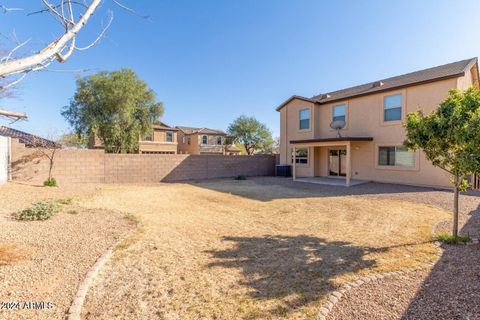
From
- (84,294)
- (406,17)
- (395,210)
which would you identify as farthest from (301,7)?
(84,294)

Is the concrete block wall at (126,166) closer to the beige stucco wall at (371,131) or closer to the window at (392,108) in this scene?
the beige stucco wall at (371,131)

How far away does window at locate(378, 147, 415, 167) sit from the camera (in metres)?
13.8

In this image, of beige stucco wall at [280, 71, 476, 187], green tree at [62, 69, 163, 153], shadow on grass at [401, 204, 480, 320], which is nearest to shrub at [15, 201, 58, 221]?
shadow on grass at [401, 204, 480, 320]

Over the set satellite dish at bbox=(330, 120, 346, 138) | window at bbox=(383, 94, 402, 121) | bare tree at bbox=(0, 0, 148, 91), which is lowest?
bare tree at bbox=(0, 0, 148, 91)

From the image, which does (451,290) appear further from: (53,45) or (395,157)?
(395,157)

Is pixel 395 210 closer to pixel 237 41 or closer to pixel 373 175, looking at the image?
pixel 373 175

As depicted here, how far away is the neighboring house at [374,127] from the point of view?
1296 cm

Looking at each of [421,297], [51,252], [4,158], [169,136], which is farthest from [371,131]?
[169,136]

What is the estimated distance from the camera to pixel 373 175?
1551 centimetres

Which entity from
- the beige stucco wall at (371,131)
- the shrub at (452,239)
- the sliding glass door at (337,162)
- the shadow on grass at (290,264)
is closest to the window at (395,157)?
the beige stucco wall at (371,131)

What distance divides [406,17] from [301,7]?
190 inches

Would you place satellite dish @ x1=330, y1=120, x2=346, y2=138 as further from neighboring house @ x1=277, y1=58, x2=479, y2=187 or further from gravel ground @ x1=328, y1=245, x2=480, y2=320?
gravel ground @ x1=328, y1=245, x2=480, y2=320

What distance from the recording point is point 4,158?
11594 mm

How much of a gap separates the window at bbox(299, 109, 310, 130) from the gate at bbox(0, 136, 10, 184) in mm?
18654
